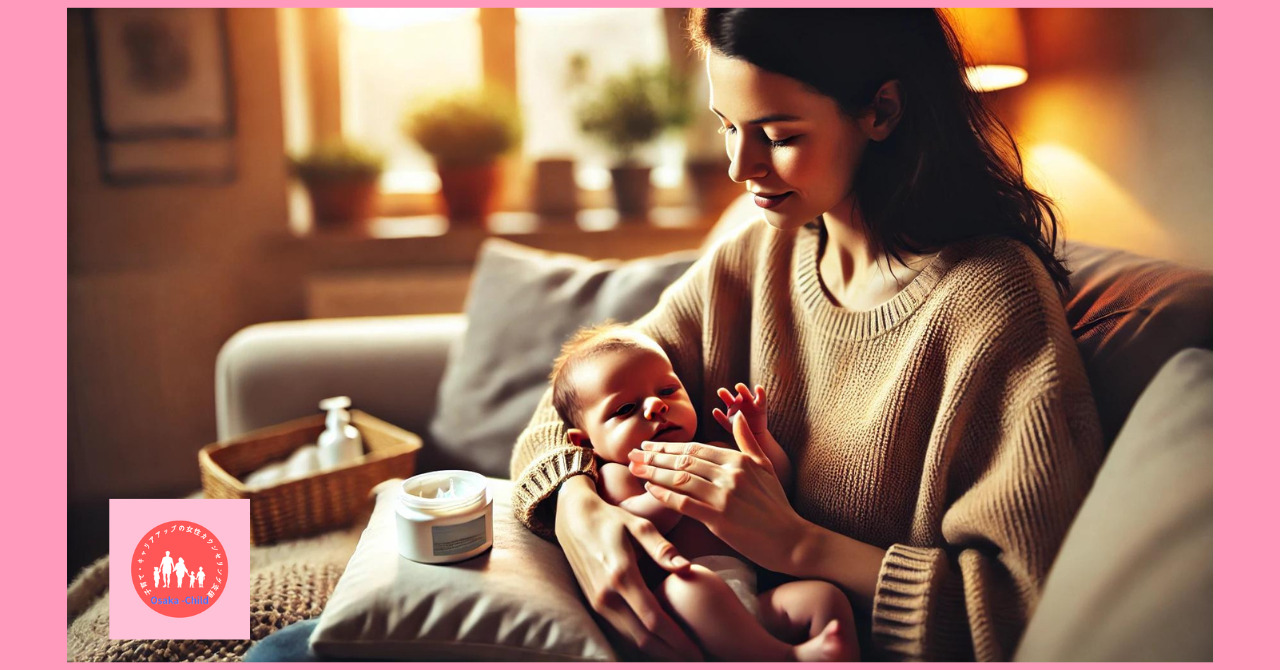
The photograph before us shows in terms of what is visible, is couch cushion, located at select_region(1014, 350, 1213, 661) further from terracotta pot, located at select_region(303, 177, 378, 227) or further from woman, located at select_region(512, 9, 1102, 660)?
terracotta pot, located at select_region(303, 177, 378, 227)

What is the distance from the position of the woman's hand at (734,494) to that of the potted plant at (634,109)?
1.54m

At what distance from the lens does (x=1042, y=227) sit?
914mm

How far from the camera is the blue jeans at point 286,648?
82 centimetres

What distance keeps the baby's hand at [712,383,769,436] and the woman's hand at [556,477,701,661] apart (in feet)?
0.43

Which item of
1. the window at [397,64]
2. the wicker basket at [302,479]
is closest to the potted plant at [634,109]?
the window at [397,64]

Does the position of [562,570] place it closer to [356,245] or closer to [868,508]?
[868,508]

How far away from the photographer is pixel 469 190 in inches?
90.0

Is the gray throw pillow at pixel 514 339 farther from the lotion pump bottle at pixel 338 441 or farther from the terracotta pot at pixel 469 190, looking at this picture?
the terracotta pot at pixel 469 190

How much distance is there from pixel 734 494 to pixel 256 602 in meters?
0.60

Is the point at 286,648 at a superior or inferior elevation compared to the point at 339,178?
inferior

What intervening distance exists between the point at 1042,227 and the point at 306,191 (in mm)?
1926

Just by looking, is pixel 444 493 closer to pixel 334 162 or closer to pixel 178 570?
pixel 178 570


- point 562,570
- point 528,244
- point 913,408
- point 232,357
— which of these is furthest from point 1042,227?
point 528,244

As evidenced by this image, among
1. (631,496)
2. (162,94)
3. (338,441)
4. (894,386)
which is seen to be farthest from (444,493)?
(162,94)
